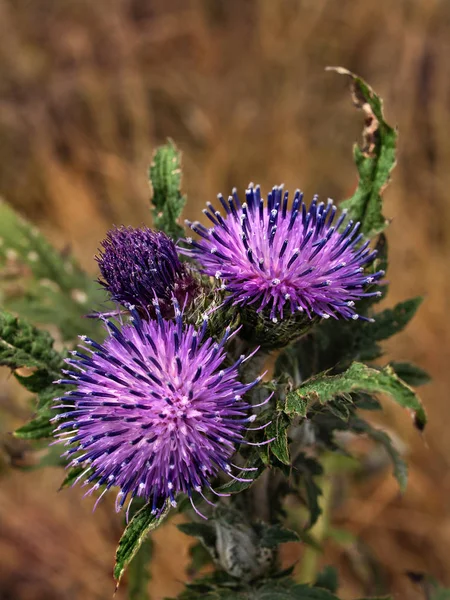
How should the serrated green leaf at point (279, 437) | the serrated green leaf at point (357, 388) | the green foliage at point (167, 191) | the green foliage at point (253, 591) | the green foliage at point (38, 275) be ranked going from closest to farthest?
1. the serrated green leaf at point (357, 388)
2. the serrated green leaf at point (279, 437)
3. the green foliage at point (253, 591)
4. the green foliage at point (167, 191)
5. the green foliage at point (38, 275)

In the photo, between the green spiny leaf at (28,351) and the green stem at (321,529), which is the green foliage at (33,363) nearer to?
the green spiny leaf at (28,351)

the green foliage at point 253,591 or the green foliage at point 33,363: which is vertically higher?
the green foliage at point 33,363

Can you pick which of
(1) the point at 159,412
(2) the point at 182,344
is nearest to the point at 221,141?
(2) the point at 182,344

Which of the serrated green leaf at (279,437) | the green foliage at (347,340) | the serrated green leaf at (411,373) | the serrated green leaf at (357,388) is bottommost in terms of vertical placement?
the serrated green leaf at (279,437)

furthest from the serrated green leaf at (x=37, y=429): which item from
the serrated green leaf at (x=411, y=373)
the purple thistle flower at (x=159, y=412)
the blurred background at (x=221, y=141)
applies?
the blurred background at (x=221, y=141)

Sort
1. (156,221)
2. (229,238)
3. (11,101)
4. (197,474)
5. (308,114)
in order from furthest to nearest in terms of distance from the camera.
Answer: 1. (11,101)
2. (308,114)
3. (156,221)
4. (229,238)
5. (197,474)

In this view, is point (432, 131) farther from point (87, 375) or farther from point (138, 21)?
point (87, 375)

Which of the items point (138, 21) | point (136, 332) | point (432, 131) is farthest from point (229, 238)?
point (138, 21)
